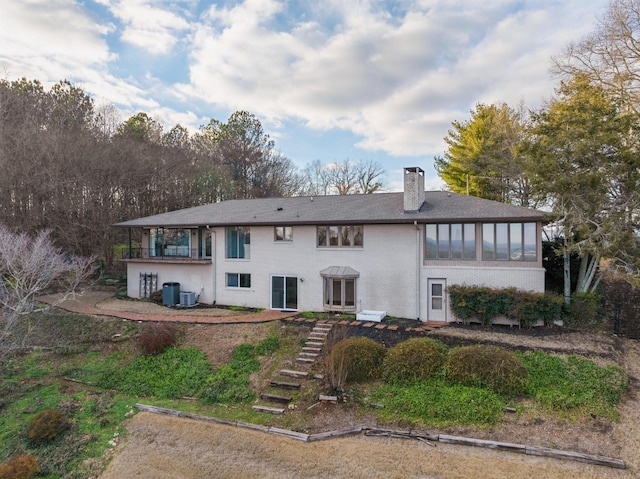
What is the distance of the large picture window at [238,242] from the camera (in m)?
19.2

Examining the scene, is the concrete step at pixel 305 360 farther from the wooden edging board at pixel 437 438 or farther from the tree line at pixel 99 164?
the tree line at pixel 99 164

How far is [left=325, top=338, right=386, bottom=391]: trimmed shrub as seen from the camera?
10930mm

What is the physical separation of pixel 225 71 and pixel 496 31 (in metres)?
12.1

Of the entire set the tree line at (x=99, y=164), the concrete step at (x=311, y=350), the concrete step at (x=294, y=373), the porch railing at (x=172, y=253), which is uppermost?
the tree line at (x=99, y=164)

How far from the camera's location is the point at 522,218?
47.7ft

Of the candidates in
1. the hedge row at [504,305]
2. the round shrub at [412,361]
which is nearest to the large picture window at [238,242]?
the round shrub at [412,361]

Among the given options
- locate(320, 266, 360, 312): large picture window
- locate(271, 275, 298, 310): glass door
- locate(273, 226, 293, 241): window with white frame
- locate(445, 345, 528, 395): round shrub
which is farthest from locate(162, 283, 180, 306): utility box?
locate(445, 345, 528, 395): round shrub

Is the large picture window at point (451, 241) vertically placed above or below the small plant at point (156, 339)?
above

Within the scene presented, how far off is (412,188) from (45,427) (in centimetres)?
1544

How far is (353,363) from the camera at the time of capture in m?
11.4

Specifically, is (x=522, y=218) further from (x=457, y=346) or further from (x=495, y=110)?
(x=495, y=110)

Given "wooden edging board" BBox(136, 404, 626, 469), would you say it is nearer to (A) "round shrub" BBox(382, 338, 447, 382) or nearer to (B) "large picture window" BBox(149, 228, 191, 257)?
(A) "round shrub" BBox(382, 338, 447, 382)

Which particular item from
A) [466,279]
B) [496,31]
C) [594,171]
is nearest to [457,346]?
[466,279]

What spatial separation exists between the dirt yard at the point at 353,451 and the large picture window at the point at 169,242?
1161 cm
